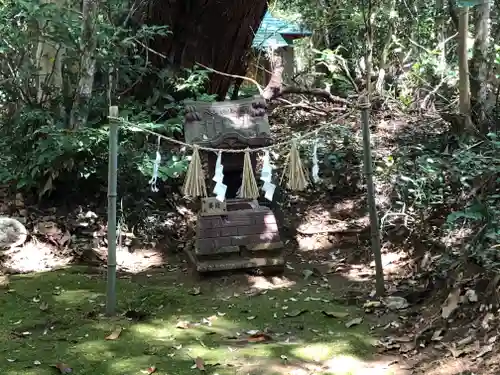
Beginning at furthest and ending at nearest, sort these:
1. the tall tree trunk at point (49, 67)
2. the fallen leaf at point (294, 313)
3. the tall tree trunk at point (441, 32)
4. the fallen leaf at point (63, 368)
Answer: the tall tree trunk at point (441, 32)
the tall tree trunk at point (49, 67)
the fallen leaf at point (294, 313)
the fallen leaf at point (63, 368)

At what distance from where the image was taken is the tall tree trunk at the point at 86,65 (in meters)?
5.77

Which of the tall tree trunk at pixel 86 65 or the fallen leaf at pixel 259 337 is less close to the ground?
the tall tree trunk at pixel 86 65

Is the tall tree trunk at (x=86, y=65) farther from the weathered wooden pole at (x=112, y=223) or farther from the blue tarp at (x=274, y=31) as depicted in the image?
the blue tarp at (x=274, y=31)

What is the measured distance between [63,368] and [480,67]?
493cm

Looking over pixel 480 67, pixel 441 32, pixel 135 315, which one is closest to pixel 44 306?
pixel 135 315

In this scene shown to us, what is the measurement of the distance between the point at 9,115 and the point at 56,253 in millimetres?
1974

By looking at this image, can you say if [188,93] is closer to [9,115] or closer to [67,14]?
[67,14]

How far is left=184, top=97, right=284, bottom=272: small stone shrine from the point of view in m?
5.09

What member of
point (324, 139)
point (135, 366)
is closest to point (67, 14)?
point (324, 139)

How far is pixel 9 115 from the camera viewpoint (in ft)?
21.8

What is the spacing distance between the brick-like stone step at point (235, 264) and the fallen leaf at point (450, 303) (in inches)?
69.6

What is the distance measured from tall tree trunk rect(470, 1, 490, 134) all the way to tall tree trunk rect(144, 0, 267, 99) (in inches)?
108

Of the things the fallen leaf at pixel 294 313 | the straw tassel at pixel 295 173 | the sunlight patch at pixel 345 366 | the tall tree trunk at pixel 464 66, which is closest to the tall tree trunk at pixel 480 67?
the tall tree trunk at pixel 464 66

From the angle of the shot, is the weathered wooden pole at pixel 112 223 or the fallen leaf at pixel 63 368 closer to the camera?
the fallen leaf at pixel 63 368
